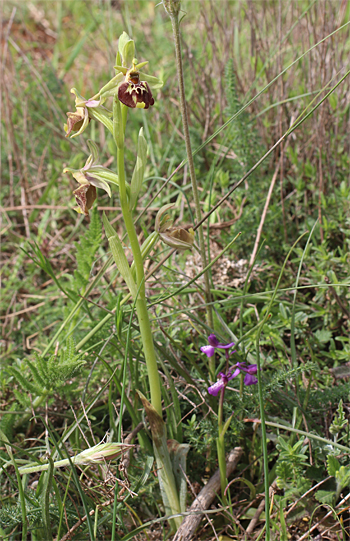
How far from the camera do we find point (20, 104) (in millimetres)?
3475

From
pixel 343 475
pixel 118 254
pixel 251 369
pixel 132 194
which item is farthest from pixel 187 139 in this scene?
pixel 343 475

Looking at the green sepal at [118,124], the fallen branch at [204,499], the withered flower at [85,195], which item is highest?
the green sepal at [118,124]

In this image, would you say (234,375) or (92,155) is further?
(234,375)

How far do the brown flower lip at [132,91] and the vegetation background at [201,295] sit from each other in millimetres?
547

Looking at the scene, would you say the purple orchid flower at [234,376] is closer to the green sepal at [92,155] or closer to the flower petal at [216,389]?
the flower petal at [216,389]

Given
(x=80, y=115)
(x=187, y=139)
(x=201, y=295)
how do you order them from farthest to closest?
1. (x=201, y=295)
2. (x=187, y=139)
3. (x=80, y=115)

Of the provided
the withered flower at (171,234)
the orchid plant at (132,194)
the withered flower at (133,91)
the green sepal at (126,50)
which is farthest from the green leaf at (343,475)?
the green sepal at (126,50)

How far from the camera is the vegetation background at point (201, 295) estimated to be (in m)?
1.44

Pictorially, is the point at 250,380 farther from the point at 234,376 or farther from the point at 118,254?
the point at 118,254

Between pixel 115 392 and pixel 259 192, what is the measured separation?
1185mm

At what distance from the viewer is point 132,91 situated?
1.09 meters

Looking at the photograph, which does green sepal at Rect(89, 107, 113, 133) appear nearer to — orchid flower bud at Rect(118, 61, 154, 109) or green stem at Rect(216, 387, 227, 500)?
orchid flower bud at Rect(118, 61, 154, 109)

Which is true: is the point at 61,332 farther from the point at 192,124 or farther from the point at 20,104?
the point at 20,104

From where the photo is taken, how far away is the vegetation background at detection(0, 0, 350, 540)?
1.44m
